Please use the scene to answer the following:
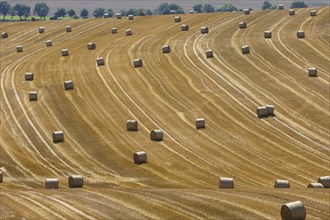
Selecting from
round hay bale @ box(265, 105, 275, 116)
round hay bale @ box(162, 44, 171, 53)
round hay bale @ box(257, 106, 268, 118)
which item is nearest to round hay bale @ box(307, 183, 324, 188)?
round hay bale @ box(257, 106, 268, 118)

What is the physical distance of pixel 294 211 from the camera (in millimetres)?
33281

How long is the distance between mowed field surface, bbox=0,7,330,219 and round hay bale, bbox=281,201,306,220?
3.28ft

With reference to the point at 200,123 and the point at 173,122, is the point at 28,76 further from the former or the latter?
the point at 200,123

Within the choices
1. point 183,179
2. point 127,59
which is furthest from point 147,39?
point 183,179

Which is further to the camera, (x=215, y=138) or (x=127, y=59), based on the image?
(x=127, y=59)

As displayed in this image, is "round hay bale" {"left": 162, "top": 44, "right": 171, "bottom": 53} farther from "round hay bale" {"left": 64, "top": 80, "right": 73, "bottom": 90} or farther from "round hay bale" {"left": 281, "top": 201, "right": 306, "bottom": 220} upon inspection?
"round hay bale" {"left": 281, "top": 201, "right": 306, "bottom": 220}

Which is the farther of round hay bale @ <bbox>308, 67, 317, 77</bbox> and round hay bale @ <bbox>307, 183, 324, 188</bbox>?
round hay bale @ <bbox>308, 67, 317, 77</bbox>

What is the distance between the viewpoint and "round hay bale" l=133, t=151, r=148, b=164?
51812mm

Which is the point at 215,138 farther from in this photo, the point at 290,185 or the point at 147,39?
the point at 147,39

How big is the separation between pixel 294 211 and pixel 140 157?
19470mm

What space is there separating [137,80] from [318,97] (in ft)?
45.5

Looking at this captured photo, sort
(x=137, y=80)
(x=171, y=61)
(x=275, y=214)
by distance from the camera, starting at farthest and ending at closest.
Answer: (x=171, y=61) → (x=137, y=80) → (x=275, y=214)

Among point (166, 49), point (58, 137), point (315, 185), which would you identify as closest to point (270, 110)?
point (58, 137)

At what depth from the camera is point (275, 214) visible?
34.8 m
